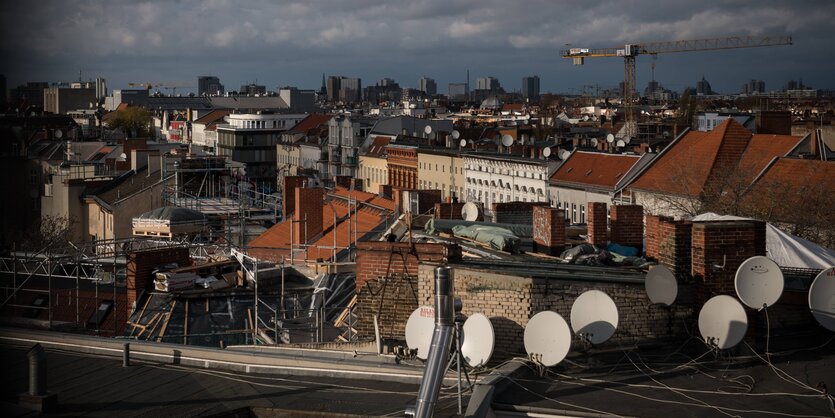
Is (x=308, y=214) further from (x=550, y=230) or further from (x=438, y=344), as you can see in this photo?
(x=438, y=344)

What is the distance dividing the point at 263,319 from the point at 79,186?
37.1 m

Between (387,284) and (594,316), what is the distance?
3.87 m

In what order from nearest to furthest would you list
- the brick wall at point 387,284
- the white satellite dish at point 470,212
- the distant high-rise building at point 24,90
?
1. the brick wall at point 387,284
2. the distant high-rise building at point 24,90
3. the white satellite dish at point 470,212

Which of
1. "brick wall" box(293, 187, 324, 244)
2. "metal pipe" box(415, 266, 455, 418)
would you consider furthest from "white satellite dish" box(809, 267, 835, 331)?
"brick wall" box(293, 187, 324, 244)

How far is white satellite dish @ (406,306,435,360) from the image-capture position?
1539cm

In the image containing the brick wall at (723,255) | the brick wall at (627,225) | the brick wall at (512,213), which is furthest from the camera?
the brick wall at (512,213)

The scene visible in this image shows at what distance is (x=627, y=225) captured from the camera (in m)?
22.0

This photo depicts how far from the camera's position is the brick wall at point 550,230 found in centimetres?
2148

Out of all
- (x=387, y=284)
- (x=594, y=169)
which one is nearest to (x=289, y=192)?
(x=594, y=169)

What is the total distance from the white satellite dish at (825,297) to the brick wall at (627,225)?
570 centimetres

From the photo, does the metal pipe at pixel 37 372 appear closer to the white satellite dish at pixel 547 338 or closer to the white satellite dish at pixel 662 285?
the white satellite dish at pixel 547 338

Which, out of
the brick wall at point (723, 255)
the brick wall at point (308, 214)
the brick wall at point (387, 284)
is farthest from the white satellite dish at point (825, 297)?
the brick wall at point (308, 214)

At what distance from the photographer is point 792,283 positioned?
58.1ft

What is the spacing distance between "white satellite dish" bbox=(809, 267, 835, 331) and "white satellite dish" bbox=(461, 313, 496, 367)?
4.83 metres
